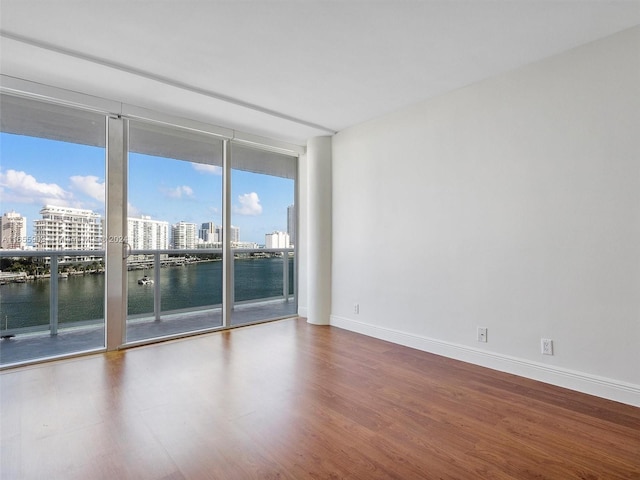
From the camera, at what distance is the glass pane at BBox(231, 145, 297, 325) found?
439cm

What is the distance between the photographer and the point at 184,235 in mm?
3973

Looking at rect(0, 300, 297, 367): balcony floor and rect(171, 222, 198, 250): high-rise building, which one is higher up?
rect(171, 222, 198, 250): high-rise building

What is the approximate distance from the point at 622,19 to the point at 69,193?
450cm

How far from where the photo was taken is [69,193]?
3.23m

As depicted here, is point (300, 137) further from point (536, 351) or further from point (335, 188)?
point (536, 351)

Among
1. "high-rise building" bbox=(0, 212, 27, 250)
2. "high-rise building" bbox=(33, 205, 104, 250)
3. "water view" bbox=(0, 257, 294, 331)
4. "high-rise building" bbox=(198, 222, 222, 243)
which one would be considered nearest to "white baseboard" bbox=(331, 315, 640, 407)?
"water view" bbox=(0, 257, 294, 331)

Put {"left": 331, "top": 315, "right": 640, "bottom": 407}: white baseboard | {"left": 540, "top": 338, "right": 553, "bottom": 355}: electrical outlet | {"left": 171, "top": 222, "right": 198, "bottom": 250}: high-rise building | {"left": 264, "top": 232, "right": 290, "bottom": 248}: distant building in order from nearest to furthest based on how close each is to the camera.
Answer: {"left": 331, "top": 315, "right": 640, "bottom": 407}: white baseboard, {"left": 540, "top": 338, "right": 553, "bottom": 355}: electrical outlet, {"left": 171, "top": 222, "right": 198, "bottom": 250}: high-rise building, {"left": 264, "top": 232, "right": 290, "bottom": 248}: distant building

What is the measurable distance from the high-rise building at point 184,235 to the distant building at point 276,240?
1030 millimetres

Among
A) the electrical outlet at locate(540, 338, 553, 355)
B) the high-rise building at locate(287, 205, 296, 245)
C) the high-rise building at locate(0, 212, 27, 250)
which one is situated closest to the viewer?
the electrical outlet at locate(540, 338, 553, 355)

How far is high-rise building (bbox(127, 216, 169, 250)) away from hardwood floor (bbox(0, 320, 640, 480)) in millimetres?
1167

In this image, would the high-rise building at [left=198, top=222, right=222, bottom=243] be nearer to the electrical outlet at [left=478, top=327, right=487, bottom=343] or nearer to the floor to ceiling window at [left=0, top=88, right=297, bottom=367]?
the floor to ceiling window at [left=0, top=88, right=297, bottom=367]

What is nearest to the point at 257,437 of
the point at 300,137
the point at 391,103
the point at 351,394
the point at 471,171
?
the point at 351,394

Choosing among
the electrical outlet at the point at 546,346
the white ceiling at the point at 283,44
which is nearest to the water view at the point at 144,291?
the white ceiling at the point at 283,44

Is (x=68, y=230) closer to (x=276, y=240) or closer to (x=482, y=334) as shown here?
(x=276, y=240)
